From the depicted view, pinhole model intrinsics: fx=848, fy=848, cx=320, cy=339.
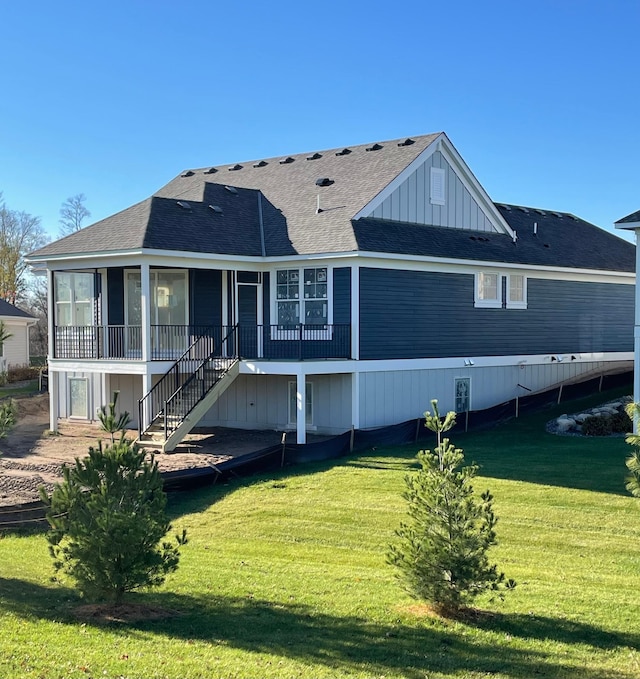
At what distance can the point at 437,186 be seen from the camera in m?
24.4

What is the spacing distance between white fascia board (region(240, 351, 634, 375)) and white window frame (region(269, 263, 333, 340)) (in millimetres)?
1088

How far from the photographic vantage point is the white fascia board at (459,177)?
22.7 m

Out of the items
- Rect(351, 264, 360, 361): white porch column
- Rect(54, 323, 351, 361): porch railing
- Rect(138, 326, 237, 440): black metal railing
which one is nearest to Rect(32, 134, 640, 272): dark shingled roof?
→ Rect(351, 264, 360, 361): white porch column

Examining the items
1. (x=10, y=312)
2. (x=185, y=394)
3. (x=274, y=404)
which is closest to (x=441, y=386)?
(x=274, y=404)

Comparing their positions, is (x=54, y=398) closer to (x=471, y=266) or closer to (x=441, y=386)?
(x=441, y=386)

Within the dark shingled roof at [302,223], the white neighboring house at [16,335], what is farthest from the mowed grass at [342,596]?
the white neighboring house at [16,335]

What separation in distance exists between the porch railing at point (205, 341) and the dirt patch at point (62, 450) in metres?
2.12

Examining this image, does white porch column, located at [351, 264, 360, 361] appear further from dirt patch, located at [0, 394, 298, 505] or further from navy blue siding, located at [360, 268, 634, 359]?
dirt patch, located at [0, 394, 298, 505]

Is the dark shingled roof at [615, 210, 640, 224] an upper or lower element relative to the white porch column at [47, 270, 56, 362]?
upper

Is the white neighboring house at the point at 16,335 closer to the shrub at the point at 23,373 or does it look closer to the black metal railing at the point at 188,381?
the shrub at the point at 23,373

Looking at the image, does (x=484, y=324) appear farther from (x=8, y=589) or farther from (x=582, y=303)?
(x=8, y=589)

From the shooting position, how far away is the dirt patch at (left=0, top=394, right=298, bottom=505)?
1706 cm

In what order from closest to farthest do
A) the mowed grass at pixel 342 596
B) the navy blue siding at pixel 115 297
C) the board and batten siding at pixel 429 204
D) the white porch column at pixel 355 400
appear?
the mowed grass at pixel 342 596, the white porch column at pixel 355 400, the board and batten siding at pixel 429 204, the navy blue siding at pixel 115 297

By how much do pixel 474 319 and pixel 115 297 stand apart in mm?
10280
